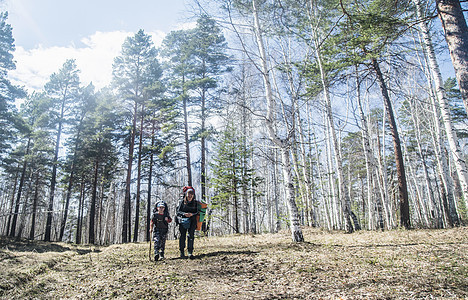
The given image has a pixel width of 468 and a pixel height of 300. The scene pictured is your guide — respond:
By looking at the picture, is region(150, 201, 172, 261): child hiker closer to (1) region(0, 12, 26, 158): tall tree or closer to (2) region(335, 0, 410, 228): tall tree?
(2) region(335, 0, 410, 228): tall tree

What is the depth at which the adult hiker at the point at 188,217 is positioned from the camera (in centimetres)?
623

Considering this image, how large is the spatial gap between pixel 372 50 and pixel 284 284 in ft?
27.3

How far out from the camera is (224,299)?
319cm

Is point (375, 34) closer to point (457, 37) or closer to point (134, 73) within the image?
point (457, 37)

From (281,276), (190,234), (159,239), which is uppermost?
(190,234)

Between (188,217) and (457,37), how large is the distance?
6.61 m

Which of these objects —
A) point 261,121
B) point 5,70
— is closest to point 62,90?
point 5,70

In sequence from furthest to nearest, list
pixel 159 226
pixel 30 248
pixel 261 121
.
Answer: pixel 261 121 < pixel 30 248 < pixel 159 226

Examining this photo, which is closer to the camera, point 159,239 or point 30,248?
point 159,239

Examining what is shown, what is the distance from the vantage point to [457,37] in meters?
4.26

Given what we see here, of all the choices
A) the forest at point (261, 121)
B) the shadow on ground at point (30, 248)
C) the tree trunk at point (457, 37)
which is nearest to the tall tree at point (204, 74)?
the forest at point (261, 121)

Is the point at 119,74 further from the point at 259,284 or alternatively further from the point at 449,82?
the point at 449,82

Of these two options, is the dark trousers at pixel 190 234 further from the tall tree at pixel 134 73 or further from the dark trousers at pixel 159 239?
the tall tree at pixel 134 73

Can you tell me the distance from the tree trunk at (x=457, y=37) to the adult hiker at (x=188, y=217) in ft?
19.3
